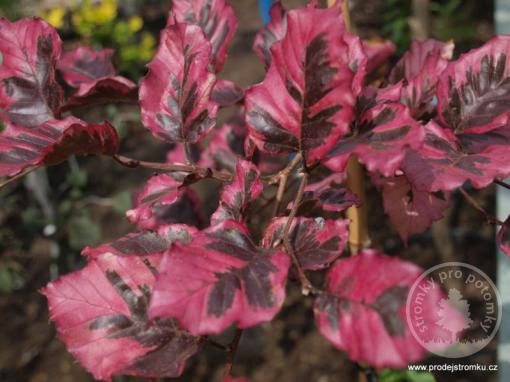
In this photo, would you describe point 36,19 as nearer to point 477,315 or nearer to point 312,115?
point 312,115

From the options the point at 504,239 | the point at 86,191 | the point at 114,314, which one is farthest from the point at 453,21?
the point at 114,314

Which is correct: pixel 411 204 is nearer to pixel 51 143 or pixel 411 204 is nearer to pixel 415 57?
pixel 415 57

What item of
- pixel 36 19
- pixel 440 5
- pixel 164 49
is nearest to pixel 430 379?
pixel 164 49

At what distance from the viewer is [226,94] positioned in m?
0.82

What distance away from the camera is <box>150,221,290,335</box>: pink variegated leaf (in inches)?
17.2

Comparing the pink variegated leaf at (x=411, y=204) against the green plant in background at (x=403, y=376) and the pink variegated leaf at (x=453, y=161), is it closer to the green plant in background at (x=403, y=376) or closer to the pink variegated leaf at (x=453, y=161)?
the pink variegated leaf at (x=453, y=161)

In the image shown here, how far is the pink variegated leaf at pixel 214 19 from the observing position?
2.49ft

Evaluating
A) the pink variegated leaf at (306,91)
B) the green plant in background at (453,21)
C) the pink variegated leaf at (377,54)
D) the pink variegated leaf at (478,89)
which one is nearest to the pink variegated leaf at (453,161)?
the pink variegated leaf at (478,89)

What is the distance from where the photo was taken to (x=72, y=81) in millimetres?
860

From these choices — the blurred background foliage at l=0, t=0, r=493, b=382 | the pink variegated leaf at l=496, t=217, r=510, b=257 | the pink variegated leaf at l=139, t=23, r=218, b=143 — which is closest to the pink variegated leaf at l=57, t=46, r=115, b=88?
the blurred background foliage at l=0, t=0, r=493, b=382

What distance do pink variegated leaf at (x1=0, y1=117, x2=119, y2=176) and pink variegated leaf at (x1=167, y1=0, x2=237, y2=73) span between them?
22 cm

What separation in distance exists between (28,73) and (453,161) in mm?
518

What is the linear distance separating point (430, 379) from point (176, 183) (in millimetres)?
659

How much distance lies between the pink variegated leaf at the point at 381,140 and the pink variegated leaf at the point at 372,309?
8 centimetres
